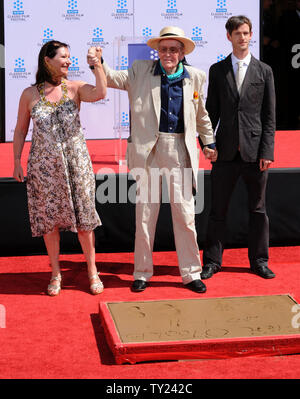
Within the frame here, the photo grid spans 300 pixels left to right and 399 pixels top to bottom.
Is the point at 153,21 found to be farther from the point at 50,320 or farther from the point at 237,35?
the point at 50,320

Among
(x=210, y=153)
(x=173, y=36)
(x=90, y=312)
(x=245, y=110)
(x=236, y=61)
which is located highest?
(x=173, y=36)

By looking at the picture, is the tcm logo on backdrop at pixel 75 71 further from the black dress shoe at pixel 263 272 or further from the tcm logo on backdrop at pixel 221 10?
the black dress shoe at pixel 263 272

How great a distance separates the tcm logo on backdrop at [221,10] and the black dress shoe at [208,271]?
3540mm

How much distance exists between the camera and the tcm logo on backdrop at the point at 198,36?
24.7 feet

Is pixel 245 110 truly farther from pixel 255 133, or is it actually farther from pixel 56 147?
pixel 56 147

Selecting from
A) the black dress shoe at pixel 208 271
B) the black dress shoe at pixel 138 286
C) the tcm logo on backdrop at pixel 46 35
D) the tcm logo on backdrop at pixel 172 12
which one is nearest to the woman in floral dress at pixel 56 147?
the black dress shoe at pixel 138 286

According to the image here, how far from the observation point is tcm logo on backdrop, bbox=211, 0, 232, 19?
7.51 metres

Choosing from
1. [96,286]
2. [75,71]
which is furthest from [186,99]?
[75,71]

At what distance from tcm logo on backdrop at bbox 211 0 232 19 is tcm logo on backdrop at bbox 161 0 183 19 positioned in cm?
35

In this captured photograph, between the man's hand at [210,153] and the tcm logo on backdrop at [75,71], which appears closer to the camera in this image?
the man's hand at [210,153]

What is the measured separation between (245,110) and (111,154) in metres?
2.17

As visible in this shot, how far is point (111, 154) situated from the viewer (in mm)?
6512

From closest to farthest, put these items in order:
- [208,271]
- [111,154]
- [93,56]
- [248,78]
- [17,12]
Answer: [93,56], [248,78], [208,271], [111,154], [17,12]
